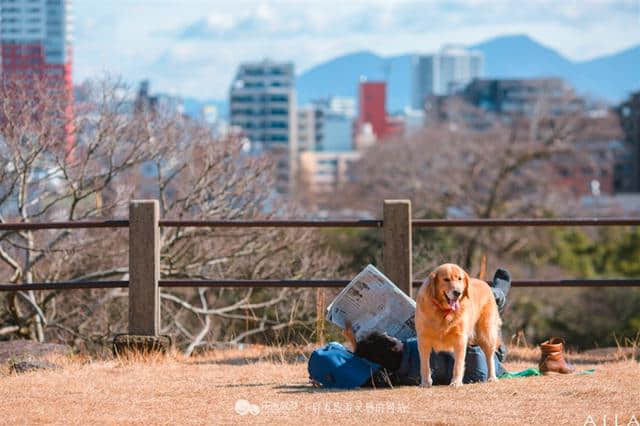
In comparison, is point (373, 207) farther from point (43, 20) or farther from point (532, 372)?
point (43, 20)

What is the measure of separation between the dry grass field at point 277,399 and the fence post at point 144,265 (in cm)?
79

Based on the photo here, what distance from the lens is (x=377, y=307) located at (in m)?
9.95

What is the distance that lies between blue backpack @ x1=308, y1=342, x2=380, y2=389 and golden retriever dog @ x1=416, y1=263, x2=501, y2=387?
439mm

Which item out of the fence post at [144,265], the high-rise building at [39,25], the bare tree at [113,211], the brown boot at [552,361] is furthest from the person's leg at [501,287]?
the high-rise building at [39,25]

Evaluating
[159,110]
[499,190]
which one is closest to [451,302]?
[159,110]

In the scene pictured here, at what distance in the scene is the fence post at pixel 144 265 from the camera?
1141 cm

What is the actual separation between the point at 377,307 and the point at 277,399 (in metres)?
1.50

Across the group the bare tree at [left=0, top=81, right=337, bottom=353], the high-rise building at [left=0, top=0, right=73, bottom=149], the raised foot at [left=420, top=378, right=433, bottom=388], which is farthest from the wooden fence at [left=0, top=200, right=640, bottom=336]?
the high-rise building at [left=0, top=0, right=73, bottom=149]

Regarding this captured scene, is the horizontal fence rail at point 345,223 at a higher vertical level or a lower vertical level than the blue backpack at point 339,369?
higher

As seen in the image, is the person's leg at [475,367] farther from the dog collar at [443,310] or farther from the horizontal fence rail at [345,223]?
the horizontal fence rail at [345,223]

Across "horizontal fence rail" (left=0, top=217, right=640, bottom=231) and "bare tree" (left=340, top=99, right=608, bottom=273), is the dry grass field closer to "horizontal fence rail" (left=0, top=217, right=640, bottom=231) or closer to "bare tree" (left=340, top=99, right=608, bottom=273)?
"horizontal fence rail" (left=0, top=217, right=640, bottom=231)

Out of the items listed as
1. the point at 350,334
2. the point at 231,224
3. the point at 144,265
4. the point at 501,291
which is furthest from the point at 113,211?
the point at 501,291

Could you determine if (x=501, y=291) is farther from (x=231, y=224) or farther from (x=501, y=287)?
(x=231, y=224)

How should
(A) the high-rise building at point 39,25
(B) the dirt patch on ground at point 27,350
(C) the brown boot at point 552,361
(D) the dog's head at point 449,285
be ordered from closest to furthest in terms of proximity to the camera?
(D) the dog's head at point 449,285 → (C) the brown boot at point 552,361 → (B) the dirt patch on ground at point 27,350 → (A) the high-rise building at point 39,25
